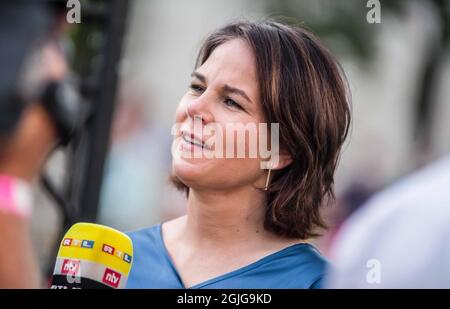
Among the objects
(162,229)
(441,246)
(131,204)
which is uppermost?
(441,246)

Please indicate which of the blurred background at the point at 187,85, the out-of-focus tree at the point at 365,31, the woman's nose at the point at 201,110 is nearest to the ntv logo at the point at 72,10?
the blurred background at the point at 187,85

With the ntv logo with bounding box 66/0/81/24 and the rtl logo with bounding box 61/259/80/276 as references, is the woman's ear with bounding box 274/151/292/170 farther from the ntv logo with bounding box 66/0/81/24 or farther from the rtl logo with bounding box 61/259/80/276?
the ntv logo with bounding box 66/0/81/24

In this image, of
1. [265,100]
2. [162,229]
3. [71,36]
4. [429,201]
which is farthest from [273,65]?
[71,36]

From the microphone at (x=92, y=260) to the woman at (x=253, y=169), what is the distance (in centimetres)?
18

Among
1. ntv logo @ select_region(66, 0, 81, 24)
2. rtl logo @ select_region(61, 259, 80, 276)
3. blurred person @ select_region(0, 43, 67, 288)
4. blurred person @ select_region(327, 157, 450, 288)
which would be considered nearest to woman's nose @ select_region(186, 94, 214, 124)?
blurred person @ select_region(0, 43, 67, 288)

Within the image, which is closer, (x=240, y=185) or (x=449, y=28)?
(x=240, y=185)

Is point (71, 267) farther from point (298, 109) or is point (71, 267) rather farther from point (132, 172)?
point (132, 172)

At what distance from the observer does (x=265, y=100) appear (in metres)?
1.87

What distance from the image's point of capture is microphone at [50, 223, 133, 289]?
1.72 metres

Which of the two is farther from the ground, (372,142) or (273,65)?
(273,65)

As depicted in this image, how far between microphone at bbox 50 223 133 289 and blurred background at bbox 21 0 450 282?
17.6 inches

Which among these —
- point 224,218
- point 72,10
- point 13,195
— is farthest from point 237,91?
point 72,10

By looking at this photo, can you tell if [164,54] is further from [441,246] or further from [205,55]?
[441,246]
